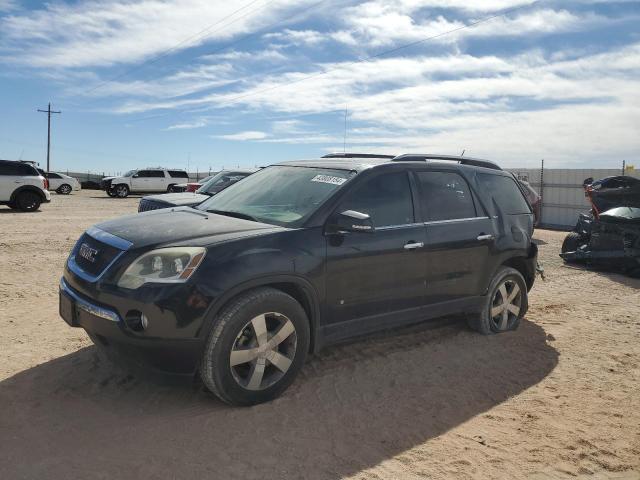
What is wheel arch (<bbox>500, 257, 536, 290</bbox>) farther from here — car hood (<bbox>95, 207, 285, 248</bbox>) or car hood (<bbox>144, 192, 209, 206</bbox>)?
car hood (<bbox>144, 192, 209, 206</bbox>)

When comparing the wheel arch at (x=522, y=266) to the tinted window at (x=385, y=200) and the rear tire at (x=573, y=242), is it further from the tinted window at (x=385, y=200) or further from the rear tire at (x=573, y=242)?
the rear tire at (x=573, y=242)

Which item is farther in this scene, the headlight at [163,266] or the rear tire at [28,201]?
the rear tire at [28,201]

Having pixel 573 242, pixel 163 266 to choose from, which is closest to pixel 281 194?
pixel 163 266

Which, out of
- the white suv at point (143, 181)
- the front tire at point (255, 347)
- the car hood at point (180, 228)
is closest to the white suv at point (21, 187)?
the white suv at point (143, 181)

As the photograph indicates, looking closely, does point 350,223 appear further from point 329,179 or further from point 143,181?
point 143,181

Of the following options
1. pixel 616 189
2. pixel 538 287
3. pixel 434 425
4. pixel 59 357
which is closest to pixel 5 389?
pixel 59 357

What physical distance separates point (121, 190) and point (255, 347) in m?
32.3

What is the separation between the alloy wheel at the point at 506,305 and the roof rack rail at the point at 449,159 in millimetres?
1199

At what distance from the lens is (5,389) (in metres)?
3.97

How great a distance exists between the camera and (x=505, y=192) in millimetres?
5859

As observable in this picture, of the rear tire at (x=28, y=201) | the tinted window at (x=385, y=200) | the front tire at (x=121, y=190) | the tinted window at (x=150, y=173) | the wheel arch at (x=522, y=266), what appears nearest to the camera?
the tinted window at (x=385, y=200)

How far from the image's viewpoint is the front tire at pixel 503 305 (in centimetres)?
552

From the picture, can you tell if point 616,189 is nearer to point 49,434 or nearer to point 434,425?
point 434,425

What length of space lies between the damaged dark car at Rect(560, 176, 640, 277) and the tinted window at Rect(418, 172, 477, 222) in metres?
5.05
